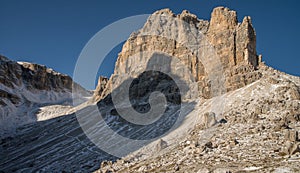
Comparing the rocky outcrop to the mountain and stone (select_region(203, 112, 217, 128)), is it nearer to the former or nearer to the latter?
the mountain

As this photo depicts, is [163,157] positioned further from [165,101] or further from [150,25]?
[150,25]

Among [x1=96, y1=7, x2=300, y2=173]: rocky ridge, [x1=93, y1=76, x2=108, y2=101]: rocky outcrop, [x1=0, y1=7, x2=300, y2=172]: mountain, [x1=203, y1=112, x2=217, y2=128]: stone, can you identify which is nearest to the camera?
[x1=96, y1=7, x2=300, y2=173]: rocky ridge

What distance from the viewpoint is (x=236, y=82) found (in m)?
86.3

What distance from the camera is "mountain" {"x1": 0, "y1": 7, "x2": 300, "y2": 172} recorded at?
123ft

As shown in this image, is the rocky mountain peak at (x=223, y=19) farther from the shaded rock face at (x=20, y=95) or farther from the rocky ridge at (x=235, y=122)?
the shaded rock face at (x=20, y=95)

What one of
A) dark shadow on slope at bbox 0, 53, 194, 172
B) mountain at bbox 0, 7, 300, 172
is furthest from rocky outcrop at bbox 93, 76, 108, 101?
dark shadow on slope at bbox 0, 53, 194, 172

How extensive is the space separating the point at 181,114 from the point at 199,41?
1793 inches

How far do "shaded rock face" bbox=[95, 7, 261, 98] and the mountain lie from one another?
34 cm

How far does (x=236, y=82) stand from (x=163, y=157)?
48524 mm

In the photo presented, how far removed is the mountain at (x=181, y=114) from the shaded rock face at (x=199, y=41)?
34 centimetres

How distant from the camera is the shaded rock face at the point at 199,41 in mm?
93875

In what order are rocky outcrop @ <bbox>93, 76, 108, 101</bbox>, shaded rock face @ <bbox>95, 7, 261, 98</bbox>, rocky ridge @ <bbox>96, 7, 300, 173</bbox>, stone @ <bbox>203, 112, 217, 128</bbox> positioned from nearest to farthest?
rocky ridge @ <bbox>96, 7, 300, 173</bbox>
stone @ <bbox>203, 112, 217, 128</bbox>
shaded rock face @ <bbox>95, 7, 261, 98</bbox>
rocky outcrop @ <bbox>93, 76, 108, 101</bbox>

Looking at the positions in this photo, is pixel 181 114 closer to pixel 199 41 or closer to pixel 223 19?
pixel 223 19

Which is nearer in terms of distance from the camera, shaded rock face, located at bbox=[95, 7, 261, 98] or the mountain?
the mountain
